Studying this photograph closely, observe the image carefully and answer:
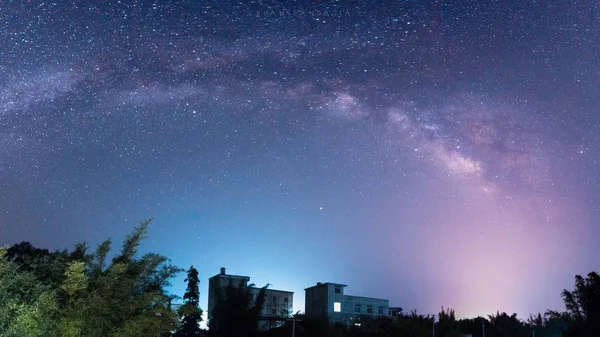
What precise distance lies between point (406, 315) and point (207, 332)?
1427cm

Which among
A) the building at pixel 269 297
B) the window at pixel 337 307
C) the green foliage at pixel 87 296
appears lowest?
the green foliage at pixel 87 296

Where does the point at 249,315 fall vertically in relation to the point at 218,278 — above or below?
below

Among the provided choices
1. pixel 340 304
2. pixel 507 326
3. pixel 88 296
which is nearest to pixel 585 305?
pixel 507 326

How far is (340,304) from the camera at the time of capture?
61688 millimetres

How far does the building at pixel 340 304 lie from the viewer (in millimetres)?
61125

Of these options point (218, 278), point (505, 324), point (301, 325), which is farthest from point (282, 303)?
point (301, 325)

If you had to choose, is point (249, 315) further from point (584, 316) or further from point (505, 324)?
point (505, 324)

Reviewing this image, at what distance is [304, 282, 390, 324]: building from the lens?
61.1 m

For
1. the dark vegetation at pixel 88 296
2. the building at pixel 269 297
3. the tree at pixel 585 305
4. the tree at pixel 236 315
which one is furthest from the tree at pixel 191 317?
the tree at pixel 585 305

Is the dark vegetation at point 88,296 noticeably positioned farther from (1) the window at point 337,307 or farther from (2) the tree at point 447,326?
(1) the window at point 337,307

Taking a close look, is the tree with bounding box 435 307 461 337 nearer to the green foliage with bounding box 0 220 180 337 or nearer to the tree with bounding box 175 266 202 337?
the tree with bounding box 175 266 202 337

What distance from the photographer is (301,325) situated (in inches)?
1635

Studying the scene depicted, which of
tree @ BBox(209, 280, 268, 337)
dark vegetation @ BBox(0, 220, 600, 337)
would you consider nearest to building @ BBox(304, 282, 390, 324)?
tree @ BBox(209, 280, 268, 337)

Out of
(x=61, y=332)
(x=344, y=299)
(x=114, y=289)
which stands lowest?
(x=61, y=332)
